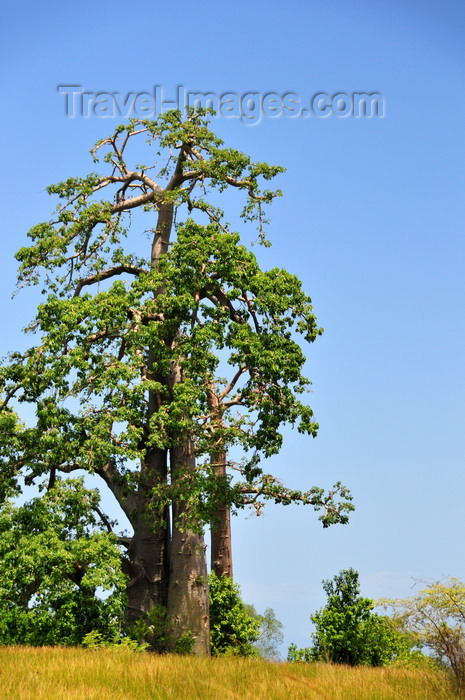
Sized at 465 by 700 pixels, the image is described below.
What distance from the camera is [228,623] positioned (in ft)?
70.0

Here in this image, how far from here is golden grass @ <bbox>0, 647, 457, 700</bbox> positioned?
8656 mm

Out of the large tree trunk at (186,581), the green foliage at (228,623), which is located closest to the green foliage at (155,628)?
the large tree trunk at (186,581)

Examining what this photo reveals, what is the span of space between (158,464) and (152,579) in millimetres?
3115

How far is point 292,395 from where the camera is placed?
18297 millimetres

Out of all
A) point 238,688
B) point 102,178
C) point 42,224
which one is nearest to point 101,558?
point 238,688

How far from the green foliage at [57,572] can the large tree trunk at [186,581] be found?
5.58 ft

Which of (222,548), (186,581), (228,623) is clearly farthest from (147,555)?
(222,548)

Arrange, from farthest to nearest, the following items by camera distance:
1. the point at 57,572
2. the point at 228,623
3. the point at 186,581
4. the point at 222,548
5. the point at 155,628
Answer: the point at 222,548, the point at 228,623, the point at 186,581, the point at 155,628, the point at 57,572

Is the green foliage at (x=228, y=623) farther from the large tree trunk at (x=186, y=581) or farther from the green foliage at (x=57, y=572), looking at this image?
the green foliage at (x=57, y=572)

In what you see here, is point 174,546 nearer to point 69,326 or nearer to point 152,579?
point 152,579

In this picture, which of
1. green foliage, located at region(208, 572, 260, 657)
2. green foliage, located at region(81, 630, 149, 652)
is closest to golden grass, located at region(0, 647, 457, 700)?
green foliage, located at region(81, 630, 149, 652)

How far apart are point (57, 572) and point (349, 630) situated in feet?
29.9

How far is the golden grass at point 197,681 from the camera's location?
8.66 metres

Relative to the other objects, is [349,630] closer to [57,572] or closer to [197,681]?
[57,572]
